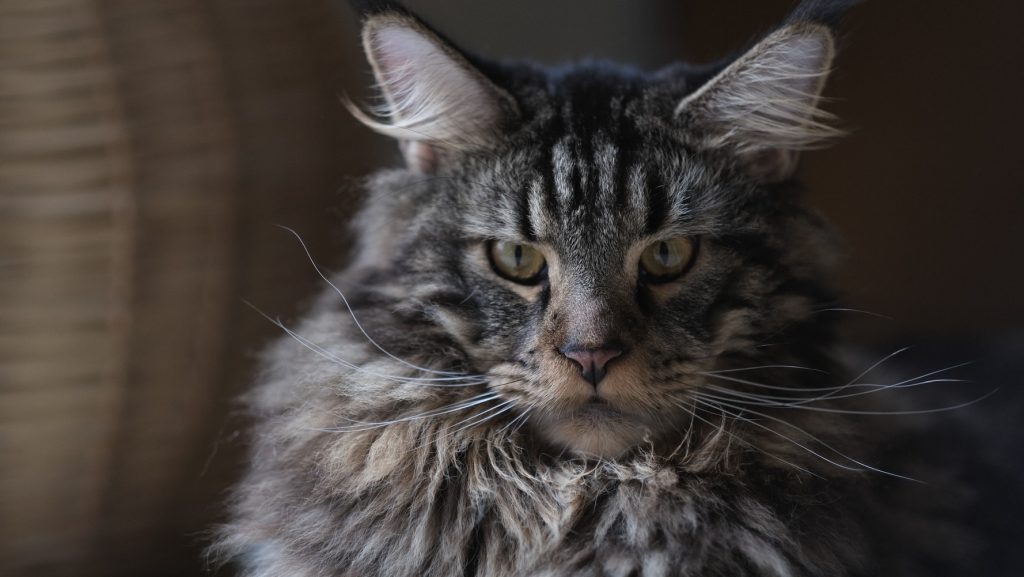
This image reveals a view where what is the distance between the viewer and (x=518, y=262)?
1.35m

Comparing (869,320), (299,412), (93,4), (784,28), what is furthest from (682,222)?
(869,320)

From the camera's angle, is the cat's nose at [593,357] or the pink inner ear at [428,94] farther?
the pink inner ear at [428,94]

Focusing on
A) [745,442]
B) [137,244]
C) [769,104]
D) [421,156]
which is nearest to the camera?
[745,442]

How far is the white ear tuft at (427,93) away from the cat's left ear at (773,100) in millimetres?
313

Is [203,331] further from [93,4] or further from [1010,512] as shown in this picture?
[1010,512]

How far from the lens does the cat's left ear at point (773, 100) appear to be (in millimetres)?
1281

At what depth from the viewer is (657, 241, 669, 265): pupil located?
1321 millimetres

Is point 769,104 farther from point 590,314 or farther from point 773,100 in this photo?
point 590,314

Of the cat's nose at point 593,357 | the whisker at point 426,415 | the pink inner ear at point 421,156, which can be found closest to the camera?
the cat's nose at point 593,357

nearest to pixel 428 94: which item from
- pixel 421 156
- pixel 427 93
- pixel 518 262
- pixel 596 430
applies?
pixel 427 93

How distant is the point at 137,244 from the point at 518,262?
76cm

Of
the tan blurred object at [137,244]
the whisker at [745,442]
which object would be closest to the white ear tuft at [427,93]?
the tan blurred object at [137,244]

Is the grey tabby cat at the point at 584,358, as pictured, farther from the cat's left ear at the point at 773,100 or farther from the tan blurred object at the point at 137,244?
the tan blurred object at the point at 137,244

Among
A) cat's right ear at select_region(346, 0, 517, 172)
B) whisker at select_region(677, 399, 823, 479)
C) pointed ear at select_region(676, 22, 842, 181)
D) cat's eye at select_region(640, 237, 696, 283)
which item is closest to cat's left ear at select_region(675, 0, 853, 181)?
pointed ear at select_region(676, 22, 842, 181)
